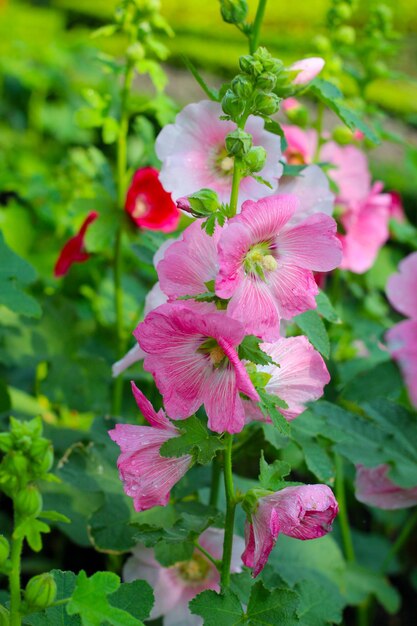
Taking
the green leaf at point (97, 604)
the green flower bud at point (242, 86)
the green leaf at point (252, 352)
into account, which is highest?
the green flower bud at point (242, 86)

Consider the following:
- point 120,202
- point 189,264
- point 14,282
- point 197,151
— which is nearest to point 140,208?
point 120,202

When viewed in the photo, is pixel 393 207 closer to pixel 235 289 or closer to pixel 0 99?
pixel 235 289

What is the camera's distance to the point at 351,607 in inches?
68.6

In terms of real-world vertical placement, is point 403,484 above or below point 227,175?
below

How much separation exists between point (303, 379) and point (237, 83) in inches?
11.5

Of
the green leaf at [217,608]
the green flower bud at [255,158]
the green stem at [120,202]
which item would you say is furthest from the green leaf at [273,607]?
the green stem at [120,202]

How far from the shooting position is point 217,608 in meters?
0.82

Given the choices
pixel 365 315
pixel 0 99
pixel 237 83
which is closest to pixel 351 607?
pixel 365 315

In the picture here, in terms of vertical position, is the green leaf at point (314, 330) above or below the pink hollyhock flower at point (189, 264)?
below

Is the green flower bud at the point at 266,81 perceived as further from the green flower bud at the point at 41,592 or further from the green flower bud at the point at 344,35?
the green flower bud at the point at 344,35

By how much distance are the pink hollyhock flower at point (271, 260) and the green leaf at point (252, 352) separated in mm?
23

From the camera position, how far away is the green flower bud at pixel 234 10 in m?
0.97

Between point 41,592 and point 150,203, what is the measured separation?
82 centimetres

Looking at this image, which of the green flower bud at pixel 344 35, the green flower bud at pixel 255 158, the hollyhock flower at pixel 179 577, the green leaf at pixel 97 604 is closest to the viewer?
the green leaf at pixel 97 604
